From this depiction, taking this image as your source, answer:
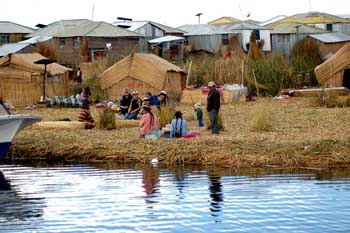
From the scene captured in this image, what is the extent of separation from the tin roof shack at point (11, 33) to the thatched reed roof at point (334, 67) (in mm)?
34673

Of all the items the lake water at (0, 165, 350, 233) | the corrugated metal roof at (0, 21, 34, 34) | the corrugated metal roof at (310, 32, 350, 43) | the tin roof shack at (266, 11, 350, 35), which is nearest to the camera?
the lake water at (0, 165, 350, 233)

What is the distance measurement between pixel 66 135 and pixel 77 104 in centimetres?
1222

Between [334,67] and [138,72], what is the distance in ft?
28.6

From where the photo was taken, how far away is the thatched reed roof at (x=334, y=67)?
131 feet

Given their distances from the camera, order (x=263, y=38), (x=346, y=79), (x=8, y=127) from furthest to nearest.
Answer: (x=263, y=38), (x=346, y=79), (x=8, y=127)

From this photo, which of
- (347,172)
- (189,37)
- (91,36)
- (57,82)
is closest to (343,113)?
(347,172)

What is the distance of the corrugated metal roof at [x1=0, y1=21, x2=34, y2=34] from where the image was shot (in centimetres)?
7012

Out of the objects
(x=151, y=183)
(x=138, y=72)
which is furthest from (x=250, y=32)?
(x=151, y=183)

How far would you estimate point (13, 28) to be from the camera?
7088 cm

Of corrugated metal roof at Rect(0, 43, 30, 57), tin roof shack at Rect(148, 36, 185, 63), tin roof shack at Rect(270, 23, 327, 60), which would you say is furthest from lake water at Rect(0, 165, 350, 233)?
tin roof shack at Rect(270, 23, 327, 60)

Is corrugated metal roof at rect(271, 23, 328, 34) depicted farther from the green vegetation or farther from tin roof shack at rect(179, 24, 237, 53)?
the green vegetation

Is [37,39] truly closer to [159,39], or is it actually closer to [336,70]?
[159,39]

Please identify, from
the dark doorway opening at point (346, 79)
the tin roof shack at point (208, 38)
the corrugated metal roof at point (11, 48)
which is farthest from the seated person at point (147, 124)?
the tin roof shack at point (208, 38)

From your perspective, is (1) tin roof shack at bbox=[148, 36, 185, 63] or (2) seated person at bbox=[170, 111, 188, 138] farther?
(1) tin roof shack at bbox=[148, 36, 185, 63]
